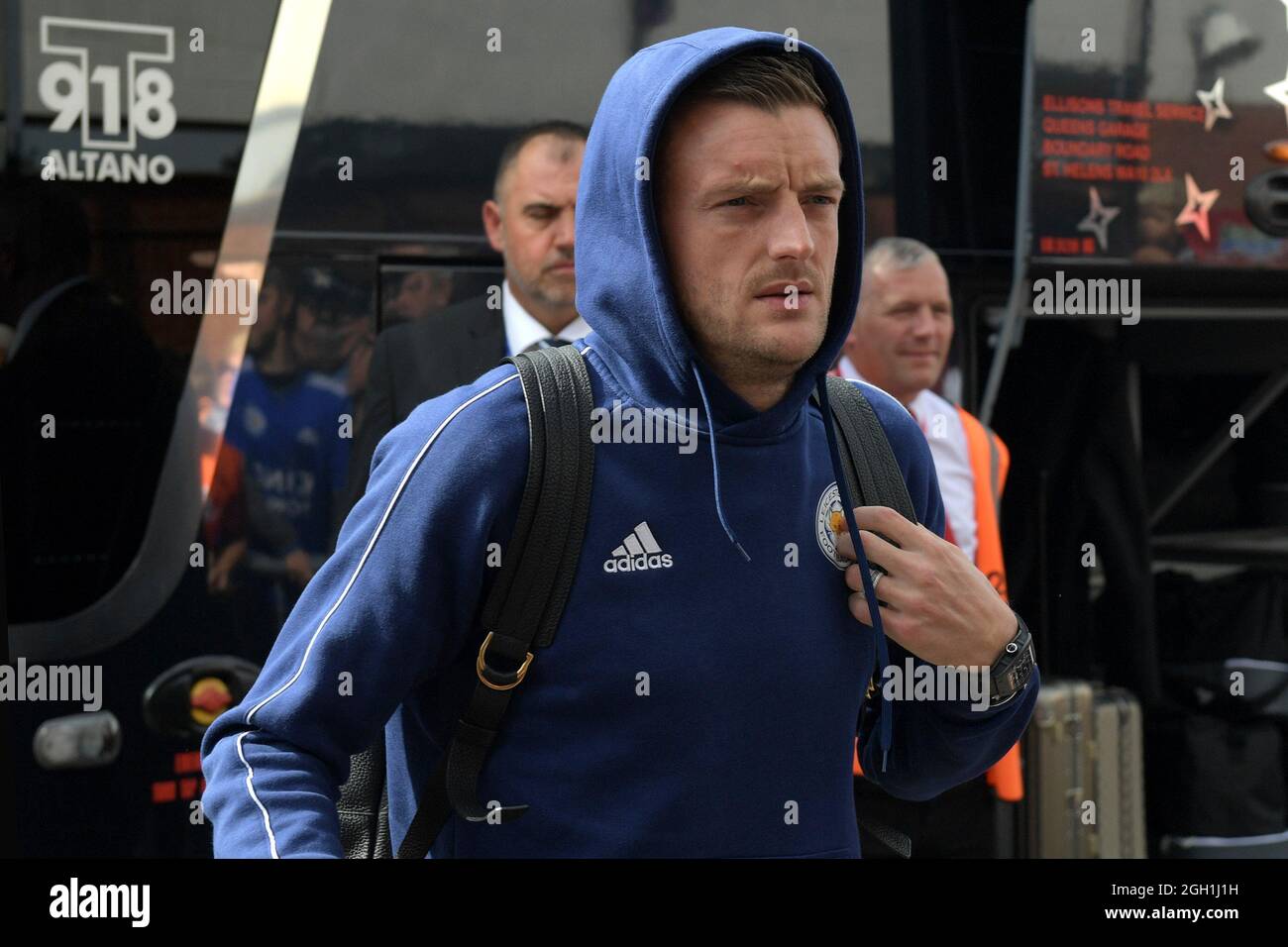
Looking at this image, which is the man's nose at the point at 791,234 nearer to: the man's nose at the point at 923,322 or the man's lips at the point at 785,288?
the man's lips at the point at 785,288

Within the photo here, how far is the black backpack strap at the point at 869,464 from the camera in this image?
1904 millimetres

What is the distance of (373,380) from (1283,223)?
2555 mm

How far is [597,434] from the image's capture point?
1.76 m

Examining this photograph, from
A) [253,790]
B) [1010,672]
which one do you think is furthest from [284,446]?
[1010,672]

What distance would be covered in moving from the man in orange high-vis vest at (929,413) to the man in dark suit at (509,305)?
0.92 m

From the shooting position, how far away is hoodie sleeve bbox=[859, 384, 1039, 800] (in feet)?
6.21

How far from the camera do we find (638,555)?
173cm

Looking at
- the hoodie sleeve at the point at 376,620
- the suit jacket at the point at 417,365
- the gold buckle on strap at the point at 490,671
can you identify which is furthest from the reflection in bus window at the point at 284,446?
the gold buckle on strap at the point at 490,671

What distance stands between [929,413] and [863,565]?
2.25 metres

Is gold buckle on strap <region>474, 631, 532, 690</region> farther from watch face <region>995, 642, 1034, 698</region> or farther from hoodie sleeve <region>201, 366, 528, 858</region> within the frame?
watch face <region>995, 642, 1034, 698</region>

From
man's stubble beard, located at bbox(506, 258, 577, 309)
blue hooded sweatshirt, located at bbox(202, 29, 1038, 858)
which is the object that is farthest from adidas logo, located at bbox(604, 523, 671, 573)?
man's stubble beard, located at bbox(506, 258, 577, 309)

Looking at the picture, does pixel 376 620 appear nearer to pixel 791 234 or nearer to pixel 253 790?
pixel 253 790

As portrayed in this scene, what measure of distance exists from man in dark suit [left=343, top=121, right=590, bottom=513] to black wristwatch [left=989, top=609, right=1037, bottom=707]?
1.68 meters
